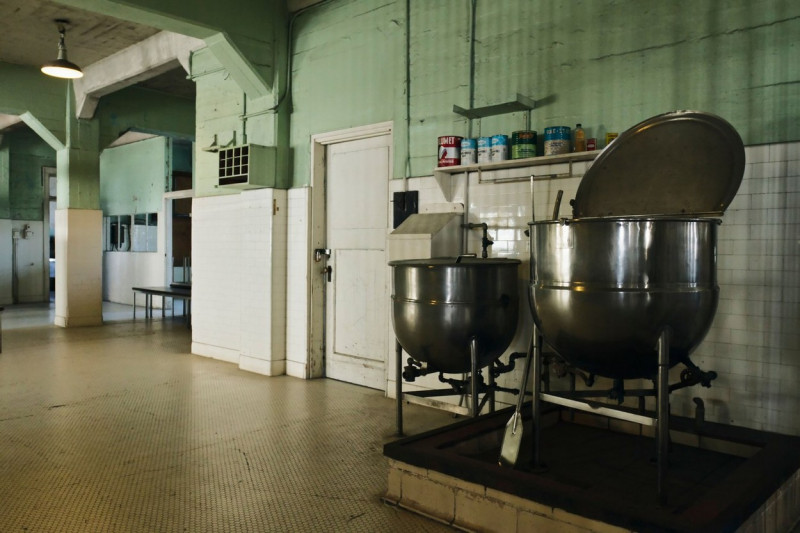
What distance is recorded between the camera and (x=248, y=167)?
17.4 feet

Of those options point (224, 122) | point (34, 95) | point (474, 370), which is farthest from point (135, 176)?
point (474, 370)

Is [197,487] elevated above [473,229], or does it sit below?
below

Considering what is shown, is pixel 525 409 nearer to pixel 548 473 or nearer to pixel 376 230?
pixel 548 473

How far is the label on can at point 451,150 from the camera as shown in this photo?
4.07 m

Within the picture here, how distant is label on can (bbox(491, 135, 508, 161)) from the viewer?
3818 mm

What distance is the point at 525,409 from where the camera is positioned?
330cm

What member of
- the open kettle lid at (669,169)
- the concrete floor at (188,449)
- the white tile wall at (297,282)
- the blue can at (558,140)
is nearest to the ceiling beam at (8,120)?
the concrete floor at (188,449)

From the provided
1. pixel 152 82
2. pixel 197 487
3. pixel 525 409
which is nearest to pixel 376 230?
pixel 525 409

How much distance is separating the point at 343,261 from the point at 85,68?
18.0 ft

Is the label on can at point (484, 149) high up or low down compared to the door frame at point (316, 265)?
up

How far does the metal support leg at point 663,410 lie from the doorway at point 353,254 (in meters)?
2.74

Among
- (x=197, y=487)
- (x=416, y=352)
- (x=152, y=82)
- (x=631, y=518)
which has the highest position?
(x=152, y=82)

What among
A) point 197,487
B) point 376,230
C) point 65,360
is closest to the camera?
point 197,487

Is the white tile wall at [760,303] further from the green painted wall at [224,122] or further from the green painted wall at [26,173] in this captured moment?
the green painted wall at [26,173]
